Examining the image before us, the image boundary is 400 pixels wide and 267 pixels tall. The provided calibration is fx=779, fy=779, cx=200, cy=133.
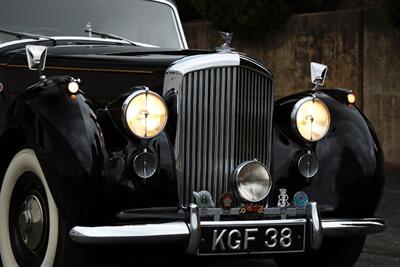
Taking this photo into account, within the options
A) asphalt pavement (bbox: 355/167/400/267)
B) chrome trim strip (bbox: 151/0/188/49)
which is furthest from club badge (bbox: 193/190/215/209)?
chrome trim strip (bbox: 151/0/188/49)

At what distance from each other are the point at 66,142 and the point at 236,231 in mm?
924

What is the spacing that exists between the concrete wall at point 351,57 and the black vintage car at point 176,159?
5.70m

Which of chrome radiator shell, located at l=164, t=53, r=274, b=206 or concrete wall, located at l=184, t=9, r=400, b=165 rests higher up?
concrete wall, located at l=184, t=9, r=400, b=165

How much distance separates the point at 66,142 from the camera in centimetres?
370

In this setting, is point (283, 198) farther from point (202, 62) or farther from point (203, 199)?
point (202, 62)

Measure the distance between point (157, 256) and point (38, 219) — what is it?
63 cm

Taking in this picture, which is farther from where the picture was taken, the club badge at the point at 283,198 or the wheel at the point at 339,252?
the wheel at the point at 339,252

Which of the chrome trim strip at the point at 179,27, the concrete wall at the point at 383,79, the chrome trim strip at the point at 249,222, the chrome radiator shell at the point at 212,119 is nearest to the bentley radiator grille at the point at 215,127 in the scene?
the chrome radiator shell at the point at 212,119

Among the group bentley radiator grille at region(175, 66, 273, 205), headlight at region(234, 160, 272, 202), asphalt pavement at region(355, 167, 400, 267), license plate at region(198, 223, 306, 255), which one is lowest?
asphalt pavement at region(355, 167, 400, 267)

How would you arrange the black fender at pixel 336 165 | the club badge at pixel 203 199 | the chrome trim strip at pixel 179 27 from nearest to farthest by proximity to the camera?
the club badge at pixel 203 199
the black fender at pixel 336 165
the chrome trim strip at pixel 179 27

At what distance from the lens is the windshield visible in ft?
16.6

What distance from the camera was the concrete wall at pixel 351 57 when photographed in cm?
1013

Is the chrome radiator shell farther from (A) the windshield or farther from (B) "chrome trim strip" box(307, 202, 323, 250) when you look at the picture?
(A) the windshield

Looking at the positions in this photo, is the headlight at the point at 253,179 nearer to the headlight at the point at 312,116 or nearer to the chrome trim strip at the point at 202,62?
the headlight at the point at 312,116
